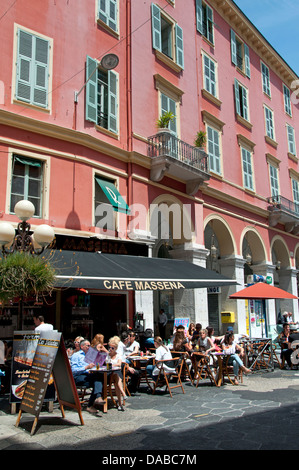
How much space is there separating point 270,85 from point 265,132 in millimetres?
3644

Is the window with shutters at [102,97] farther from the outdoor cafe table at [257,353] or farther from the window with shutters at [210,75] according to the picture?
the outdoor cafe table at [257,353]

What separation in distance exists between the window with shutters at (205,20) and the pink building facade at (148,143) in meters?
0.09

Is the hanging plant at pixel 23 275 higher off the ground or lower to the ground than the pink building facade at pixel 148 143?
lower

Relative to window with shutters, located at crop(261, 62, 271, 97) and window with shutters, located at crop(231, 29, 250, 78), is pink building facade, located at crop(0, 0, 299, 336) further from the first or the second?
window with shutters, located at crop(261, 62, 271, 97)

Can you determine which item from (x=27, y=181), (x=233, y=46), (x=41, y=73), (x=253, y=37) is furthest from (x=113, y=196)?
(x=253, y=37)

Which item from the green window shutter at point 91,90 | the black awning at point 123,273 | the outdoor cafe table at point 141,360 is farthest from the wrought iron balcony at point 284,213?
the outdoor cafe table at point 141,360

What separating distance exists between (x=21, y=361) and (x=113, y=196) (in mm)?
6563

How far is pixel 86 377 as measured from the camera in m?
6.89

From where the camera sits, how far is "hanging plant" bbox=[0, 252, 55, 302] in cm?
648

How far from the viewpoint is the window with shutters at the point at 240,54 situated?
20.5 meters

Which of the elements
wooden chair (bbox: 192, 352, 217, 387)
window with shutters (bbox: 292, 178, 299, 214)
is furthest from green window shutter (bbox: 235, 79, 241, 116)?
wooden chair (bbox: 192, 352, 217, 387)

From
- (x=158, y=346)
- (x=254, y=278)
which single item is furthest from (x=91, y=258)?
(x=254, y=278)

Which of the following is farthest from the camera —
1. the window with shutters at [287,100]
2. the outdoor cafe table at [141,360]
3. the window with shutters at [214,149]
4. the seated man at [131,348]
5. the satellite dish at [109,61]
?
the window with shutters at [287,100]

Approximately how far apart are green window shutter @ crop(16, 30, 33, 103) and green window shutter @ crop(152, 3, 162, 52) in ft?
17.9
